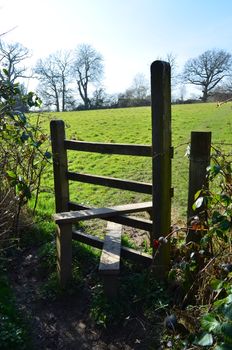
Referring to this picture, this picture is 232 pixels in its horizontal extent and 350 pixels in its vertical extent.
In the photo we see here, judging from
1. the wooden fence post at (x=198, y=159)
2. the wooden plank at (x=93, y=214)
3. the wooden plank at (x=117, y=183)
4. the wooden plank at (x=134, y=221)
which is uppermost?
the wooden fence post at (x=198, y=159)

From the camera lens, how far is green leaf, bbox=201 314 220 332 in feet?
5.62

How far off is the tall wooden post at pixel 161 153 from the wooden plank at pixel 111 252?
1.49 ft

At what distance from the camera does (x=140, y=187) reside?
4.13 m

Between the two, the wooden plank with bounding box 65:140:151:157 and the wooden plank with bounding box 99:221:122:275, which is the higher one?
the wooden plank with bounding box 65:140:151:157

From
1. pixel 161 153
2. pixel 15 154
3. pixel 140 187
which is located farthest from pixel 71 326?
pixel 15 154

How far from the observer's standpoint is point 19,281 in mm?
4328

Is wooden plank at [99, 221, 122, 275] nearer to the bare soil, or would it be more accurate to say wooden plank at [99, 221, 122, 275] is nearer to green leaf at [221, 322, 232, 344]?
the bare soil

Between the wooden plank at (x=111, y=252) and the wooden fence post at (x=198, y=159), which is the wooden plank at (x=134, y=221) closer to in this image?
the wooden plank at (x=111, y=252)

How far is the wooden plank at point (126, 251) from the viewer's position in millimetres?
4020

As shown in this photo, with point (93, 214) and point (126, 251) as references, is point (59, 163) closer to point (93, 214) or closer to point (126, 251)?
point (93, 214)

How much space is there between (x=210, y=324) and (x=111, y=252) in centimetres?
226

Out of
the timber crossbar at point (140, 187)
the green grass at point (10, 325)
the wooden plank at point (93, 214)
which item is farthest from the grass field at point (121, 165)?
the green grass at point (10, 325)

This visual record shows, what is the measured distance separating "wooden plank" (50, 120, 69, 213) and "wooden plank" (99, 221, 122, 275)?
30.8 inches

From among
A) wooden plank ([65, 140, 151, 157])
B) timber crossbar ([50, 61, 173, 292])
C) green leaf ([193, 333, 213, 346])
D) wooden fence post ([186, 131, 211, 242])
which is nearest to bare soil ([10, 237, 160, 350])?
timber crossbar ([50, 61, 173, 292])
